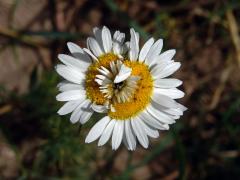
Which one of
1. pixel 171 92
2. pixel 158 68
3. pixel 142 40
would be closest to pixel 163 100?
pixel 171 92

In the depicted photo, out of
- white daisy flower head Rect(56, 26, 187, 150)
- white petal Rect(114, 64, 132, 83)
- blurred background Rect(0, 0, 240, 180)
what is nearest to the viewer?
white petal Rect(114, 64, 132, 83)

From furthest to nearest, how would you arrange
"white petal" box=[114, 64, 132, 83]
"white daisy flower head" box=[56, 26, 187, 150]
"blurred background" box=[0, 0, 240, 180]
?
1. "blurred background" box=[0, 0, 240, 180]
2. "white daisy flower head" box=[56, 26, 187, 150]
3. "white petal" box=[114, 64, 132, 83]

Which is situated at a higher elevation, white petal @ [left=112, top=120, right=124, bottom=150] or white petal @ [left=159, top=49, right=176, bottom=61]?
white petal @ [left=159, top=49, right=176, bottom=61]

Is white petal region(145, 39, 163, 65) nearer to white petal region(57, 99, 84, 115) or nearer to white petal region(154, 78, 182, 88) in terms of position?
white petal region(154, 78, 182, 88)

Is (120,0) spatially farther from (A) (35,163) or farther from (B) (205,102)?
(A) (35,163)

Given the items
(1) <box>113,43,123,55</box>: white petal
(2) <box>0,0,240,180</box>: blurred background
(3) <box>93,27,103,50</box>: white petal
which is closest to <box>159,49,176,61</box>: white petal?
(1) <box>113,43,123,55</box>: white petal

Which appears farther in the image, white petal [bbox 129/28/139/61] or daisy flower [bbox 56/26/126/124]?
daisy flower [bbox 56/26/126/124]
